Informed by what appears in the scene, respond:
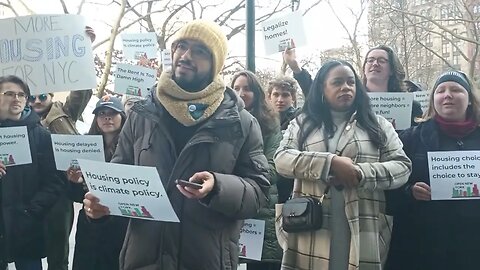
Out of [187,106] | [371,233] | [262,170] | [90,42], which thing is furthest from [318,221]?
[90,42]

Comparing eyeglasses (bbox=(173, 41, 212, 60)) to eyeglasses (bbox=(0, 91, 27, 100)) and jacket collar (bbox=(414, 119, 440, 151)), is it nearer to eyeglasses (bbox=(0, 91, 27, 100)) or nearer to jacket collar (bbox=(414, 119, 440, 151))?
jacket collar (bbox=(414, 119, 440, 151))

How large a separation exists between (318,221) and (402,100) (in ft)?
4.69

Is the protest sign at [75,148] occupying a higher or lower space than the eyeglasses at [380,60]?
lower

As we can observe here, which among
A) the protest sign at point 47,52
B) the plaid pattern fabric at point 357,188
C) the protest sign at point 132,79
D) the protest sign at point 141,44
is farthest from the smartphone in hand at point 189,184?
the protest sign at point 141,44

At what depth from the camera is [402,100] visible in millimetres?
4449

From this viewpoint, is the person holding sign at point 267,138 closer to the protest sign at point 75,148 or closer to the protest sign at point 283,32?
the protest sign at point 75,148

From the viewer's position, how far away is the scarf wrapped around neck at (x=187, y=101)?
297cm

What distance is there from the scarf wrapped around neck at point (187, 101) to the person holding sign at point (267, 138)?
1424 millimetres

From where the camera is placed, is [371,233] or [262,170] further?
[371,233]

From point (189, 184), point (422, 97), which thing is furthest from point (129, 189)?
point (422, 97)

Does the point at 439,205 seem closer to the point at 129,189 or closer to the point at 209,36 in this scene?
the point at 209,36

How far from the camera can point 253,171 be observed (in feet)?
10.1

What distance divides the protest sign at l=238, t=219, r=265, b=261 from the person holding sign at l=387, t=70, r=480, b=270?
1.02 metres

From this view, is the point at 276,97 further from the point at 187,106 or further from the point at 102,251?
the point at 187,106
